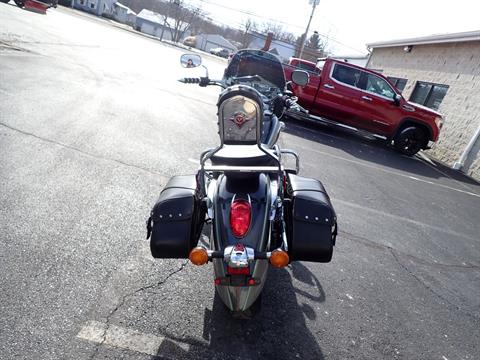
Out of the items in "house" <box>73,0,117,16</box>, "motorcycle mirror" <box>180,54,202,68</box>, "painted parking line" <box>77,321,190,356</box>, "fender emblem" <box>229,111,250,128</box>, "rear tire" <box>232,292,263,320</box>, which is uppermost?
"house" <box>73,0,117,16</box>

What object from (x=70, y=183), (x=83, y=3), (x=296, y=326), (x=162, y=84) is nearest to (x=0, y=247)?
(x=70, y=183)

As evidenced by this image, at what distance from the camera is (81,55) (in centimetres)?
1255

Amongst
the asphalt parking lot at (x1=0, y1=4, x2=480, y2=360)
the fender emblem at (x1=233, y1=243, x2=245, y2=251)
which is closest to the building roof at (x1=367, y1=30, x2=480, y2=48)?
the asphalt parking lot at (x1=0, y1=4, x2=480, y2=360)

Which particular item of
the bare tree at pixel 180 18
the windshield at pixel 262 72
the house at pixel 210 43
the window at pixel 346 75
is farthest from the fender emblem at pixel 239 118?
the house at pixel 210 43

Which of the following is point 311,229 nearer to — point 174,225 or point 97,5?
point 174,225

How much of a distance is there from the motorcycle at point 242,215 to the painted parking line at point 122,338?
1.77ft

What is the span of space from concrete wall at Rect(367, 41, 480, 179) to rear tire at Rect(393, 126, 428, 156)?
1.75 meters

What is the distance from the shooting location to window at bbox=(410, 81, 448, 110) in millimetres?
12969

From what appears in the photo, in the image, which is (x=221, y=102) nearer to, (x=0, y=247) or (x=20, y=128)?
(x=0, y=247)

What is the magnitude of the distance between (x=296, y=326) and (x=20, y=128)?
15.7ft

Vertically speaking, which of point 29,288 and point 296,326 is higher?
point 296,326

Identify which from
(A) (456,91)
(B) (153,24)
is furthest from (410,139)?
(B) (153,24)

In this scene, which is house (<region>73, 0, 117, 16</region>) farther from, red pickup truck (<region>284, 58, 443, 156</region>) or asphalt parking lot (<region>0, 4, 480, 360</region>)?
asphalt parking lot (<region>0, 4, 480, 360</region>)

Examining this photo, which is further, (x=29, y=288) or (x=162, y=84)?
(x=162, y=84)
